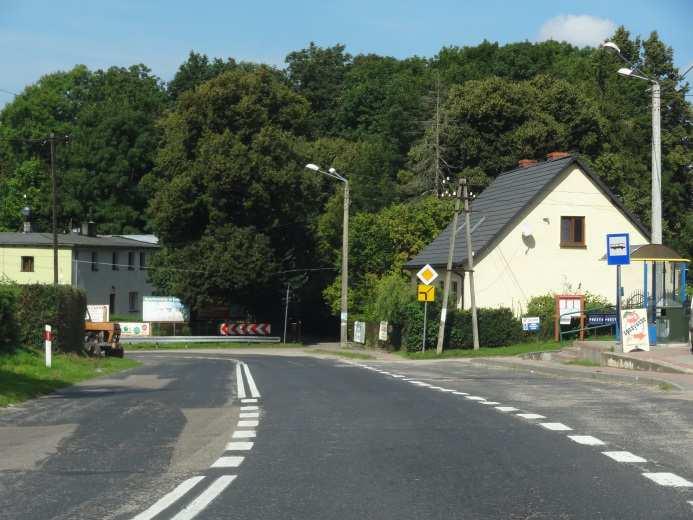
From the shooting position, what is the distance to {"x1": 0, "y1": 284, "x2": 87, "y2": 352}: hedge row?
91.7ft

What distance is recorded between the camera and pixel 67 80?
9875 cm

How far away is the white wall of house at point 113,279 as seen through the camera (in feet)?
255

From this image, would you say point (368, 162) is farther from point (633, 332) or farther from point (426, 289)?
point (633, 332)

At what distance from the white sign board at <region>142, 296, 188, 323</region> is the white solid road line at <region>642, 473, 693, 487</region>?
64212 mm

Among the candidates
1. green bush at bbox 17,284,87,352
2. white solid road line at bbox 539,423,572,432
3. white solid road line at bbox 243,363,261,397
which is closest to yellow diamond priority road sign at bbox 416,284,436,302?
→ green bush at bbox 17,284,87,352

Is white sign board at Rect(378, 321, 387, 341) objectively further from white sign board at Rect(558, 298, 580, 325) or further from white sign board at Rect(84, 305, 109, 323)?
white sign board at Rect(84, 305, 109, 323)

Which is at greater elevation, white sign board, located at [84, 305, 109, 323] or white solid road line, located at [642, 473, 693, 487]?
white sign board, located at [84, 305, 109, 323]

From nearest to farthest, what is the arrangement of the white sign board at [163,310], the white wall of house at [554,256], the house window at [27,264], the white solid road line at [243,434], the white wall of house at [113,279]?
the white solid road line at [243,434]
the white wall of house at [554,256]
the white sign board at [163,310]
the house window at [27,264]
the white wall of house at [113,279]

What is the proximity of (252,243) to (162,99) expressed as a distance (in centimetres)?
3484

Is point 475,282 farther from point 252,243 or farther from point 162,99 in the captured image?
point 162,99

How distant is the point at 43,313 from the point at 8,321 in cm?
344

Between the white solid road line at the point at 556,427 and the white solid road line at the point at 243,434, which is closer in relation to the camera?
the white solid road line at the point at 243,434

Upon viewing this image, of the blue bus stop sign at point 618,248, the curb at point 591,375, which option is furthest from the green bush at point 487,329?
the blue bus stop sign at point 618,248

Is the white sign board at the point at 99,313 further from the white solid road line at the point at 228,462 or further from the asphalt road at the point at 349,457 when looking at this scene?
the white solid road line at the point at 228,462
